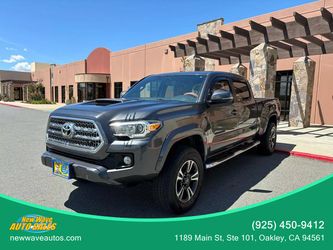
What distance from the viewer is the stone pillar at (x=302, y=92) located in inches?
494

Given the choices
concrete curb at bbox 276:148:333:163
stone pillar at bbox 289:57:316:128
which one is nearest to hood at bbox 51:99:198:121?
concrete curb at bbox 276:148:333:163

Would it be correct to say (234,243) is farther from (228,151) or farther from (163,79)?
(163,79)

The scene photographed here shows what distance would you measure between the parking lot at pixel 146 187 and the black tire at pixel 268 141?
253 millimetres

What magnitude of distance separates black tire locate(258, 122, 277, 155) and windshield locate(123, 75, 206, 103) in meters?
3.20

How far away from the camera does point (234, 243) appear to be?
3023 mm

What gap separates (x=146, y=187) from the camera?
483 centimetres

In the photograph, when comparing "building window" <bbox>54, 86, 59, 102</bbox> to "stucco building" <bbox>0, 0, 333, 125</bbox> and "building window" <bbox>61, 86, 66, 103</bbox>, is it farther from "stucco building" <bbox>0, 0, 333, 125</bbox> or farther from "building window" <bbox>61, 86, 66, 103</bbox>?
"stucco building" <bbox>0, 0, 333, 125</bbox>

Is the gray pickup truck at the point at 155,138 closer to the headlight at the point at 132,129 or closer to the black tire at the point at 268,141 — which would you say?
the headlight at the point at 132,129

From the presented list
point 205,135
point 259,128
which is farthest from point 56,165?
point 259,128

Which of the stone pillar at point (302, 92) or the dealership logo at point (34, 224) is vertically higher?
the stone pillar at point (302, 92)

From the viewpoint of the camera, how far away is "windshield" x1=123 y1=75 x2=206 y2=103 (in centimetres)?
450

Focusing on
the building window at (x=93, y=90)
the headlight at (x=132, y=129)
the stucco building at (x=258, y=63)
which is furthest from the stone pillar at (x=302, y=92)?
the building window at (x=93, y=90)

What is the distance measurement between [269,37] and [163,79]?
6802 mm

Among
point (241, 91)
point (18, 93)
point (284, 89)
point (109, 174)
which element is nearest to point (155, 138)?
point (109, 174)
